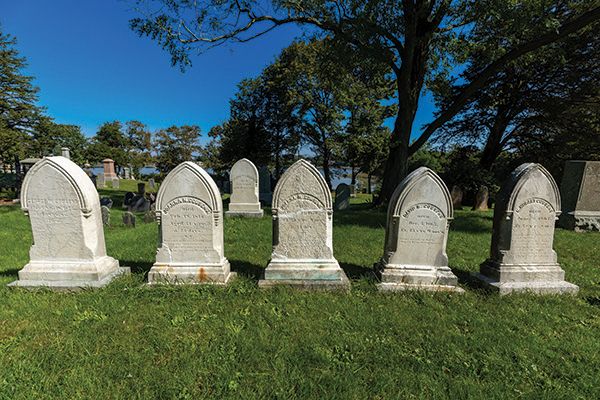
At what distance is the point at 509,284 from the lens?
4059mm

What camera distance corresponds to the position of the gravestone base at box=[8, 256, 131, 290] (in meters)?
3.91

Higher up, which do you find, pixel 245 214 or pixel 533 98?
pixel 533 98

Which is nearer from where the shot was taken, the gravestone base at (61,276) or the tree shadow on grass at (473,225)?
the gravestone base at (61,276)

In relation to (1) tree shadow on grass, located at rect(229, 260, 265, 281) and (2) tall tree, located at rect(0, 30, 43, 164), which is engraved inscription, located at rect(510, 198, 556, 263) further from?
(2) tall tree, located at rect(0, 30, 43, 164)

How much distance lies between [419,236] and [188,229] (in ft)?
10.6

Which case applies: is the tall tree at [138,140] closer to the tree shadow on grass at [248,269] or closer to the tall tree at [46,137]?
the tall tree at [46,137]

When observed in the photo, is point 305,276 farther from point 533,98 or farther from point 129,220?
point 533,98

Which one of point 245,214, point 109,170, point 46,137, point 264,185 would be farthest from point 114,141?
point 245,214

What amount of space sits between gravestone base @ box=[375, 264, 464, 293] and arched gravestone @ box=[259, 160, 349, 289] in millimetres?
623

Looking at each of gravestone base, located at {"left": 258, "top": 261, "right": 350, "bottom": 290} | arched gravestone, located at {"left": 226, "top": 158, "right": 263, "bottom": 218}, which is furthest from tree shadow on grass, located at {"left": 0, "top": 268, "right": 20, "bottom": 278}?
arched gravestone, located at {"left": 226, "top": 158, "right": 263, "bottom": 218}

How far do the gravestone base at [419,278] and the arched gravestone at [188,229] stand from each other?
2322 mm

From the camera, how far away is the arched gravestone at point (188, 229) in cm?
405

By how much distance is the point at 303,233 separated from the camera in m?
4.16

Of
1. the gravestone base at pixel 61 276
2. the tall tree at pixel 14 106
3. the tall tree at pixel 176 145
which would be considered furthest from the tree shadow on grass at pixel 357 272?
the tall tree at pixel 176 145
